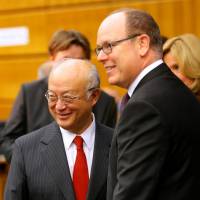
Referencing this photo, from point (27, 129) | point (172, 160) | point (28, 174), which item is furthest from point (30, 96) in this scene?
point (172, 160)

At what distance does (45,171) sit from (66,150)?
0.14 meters

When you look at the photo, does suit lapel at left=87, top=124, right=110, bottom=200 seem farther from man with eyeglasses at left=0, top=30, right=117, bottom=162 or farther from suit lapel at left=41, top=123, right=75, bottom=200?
man with eyeglasses at left=0, top=30, right=117, bottom=162

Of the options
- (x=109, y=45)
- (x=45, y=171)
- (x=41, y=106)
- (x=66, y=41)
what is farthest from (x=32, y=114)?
(x=109, y=45)

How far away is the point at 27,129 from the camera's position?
3449 millimetres

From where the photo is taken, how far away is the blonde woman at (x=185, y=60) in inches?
119

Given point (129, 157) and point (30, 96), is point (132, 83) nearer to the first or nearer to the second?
point (129, 157)

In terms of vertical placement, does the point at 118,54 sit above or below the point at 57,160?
above

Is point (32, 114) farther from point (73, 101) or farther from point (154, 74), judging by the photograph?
point (154, 74)

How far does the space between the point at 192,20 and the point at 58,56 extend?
226cm

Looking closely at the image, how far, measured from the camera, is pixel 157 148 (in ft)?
5.93

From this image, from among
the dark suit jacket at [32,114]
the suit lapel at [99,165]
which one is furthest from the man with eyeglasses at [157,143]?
the dark suit jacket at [32,114]

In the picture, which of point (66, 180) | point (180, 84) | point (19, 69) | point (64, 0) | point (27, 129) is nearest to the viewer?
point (180, 84)

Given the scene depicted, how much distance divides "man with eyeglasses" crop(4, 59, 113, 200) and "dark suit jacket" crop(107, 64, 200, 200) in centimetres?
49

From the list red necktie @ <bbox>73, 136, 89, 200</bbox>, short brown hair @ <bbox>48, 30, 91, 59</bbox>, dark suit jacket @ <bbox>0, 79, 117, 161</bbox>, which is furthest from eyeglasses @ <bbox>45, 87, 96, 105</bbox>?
short brown hair @ <bbox>48, 30, 91, 59</bbox>
